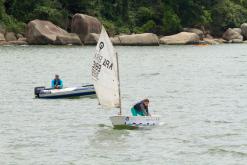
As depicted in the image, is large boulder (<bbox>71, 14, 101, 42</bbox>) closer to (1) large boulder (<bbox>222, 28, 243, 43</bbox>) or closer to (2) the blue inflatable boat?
(1) large boulder (<bbox>222, 28, 243, 43</bbox>)

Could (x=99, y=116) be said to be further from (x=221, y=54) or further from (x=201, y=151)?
(x=221, y=54)

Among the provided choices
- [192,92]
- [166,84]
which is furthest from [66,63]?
[192,92]

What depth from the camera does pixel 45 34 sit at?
96.9 metres

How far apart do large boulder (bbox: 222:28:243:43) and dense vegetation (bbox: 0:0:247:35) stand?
124 inches

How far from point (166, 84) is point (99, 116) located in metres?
18.7

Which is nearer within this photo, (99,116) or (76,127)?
(76,127)

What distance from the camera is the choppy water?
29734 mm

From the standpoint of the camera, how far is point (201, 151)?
30406 millimetres

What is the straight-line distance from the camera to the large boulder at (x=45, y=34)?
96331mm

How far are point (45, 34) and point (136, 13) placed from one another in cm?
2529

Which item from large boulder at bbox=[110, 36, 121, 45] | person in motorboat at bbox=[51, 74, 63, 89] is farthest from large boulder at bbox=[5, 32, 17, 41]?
person in motorboat at bbox=[51, 74, 63, 89]

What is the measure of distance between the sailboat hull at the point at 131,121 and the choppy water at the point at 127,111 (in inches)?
12.0

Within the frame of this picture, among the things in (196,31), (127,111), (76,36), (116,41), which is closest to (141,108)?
(127,111)

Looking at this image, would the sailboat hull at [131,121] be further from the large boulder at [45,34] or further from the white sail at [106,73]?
the large boulder at [45,34]
